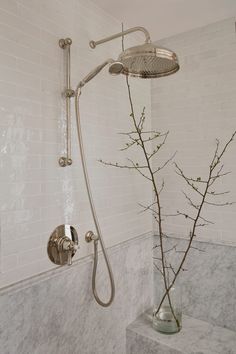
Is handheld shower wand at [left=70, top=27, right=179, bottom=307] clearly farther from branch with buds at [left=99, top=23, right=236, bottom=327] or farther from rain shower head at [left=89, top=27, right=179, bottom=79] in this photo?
branch with buds at [left=99, top=23, right=236, bottom=327]

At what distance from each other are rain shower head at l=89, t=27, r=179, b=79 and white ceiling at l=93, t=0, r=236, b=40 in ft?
1.01

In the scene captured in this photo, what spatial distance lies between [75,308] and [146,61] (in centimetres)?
127

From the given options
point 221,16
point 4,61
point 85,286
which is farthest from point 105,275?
point 221,16

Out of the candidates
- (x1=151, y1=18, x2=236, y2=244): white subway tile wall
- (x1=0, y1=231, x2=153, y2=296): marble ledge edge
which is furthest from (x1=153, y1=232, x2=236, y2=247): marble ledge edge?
(x1=0, y1=231, x2=153, y2=296): marble ledge edge

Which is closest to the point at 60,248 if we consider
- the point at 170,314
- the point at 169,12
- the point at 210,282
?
the point at 170,314

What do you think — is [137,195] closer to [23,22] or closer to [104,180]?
[104,180]

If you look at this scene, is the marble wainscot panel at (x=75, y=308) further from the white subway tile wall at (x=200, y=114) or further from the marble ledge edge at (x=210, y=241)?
the white subway tile wall at (x=200, y=114)

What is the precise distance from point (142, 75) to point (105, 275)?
113 centimetres

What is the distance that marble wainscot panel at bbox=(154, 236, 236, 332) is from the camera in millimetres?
1860

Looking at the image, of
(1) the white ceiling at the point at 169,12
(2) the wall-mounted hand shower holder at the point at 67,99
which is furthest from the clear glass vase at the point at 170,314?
(1) the white ceiling at the point at 169,12

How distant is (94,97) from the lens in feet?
5.50

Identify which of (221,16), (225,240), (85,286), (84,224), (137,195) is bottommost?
(85,286)

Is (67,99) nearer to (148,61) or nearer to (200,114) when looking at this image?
(148,61)

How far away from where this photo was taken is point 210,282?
1.93 meters
